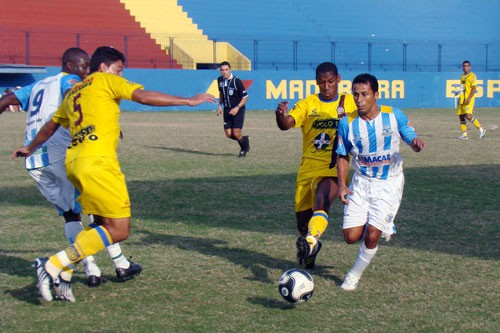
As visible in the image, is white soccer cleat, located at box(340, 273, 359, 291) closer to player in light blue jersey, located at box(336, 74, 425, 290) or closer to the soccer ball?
player in light blue jersey, located at box(336, 74, 425, 290)

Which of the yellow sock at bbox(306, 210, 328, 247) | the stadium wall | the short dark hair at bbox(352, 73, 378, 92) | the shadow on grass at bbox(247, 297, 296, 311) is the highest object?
the stadium wall

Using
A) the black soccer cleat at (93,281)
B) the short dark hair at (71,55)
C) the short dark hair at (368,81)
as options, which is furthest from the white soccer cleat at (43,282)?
the short dark hair at (368,81)

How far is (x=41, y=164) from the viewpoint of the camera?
6.48m

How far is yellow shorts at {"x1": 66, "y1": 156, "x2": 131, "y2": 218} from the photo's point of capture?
5418mm

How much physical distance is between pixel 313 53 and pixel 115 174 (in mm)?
40694

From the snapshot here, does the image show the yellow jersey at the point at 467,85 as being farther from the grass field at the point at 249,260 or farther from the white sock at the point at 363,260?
the white sock at the point at 363,260

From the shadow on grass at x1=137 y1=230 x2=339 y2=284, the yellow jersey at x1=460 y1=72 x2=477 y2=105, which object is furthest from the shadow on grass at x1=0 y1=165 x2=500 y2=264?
the yellow jersey at x1=460 y1=72 x2=477 y2=105

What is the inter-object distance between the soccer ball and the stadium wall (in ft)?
101

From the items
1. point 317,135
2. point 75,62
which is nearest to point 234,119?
point 317,135

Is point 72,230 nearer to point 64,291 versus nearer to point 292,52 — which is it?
point 64,291

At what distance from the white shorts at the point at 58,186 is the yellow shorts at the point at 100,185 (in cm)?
101

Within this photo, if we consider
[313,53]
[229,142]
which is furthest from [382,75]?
[229,142]

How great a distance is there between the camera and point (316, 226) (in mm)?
6090

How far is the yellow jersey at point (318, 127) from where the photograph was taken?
6664mm
